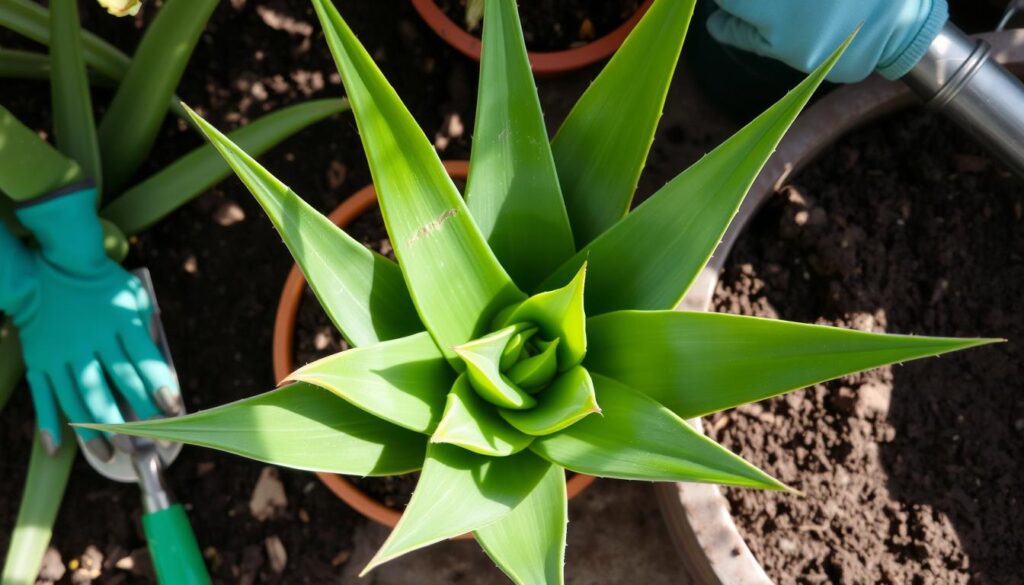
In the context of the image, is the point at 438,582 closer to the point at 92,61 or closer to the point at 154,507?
the point at 154,507

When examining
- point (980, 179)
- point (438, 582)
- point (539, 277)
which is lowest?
point (438, 582)

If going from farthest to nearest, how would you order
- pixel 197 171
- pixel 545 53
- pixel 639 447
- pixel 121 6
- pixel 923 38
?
pixel 545 53 → pixel 197 171 → pixel 923 38 → pixel 121 6 → pixel 639 447

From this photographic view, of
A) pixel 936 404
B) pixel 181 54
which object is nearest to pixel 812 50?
pixel 936 404

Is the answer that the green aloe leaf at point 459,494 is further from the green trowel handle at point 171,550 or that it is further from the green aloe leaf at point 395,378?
the green trowel handle at point 171,550

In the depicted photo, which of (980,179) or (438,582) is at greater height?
(980,179)

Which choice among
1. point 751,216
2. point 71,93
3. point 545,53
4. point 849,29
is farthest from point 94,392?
point 849,29

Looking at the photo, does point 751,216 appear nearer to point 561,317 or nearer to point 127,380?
point 561,317

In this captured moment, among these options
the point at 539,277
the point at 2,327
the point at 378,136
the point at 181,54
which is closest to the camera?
the point at 378,136
